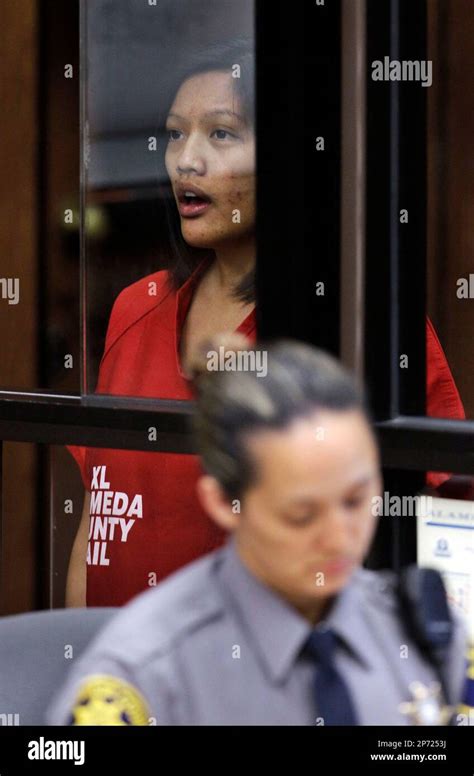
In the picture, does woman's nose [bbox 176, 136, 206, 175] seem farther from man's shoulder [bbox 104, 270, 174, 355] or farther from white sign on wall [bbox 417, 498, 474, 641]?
white sign on wall [bbox 417, 498, 474, 641]

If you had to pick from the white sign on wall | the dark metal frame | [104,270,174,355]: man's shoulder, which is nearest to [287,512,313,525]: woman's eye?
the white sign on wall

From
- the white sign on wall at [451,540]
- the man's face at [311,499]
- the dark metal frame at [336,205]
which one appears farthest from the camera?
the dark metal frame at [336,205]

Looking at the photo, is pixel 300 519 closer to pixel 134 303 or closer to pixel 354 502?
pixel 354 502

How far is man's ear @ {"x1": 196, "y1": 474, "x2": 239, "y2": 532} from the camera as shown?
894 mm

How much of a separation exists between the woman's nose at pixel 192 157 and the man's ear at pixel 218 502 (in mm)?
860

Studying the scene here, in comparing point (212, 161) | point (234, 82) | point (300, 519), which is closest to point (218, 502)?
point (300, 519)

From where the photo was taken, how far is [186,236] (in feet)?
5.89

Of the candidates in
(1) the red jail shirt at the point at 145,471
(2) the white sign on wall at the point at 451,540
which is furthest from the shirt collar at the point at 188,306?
(2) the white sign on wall at the point at 451,540

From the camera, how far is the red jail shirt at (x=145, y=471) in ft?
6.06

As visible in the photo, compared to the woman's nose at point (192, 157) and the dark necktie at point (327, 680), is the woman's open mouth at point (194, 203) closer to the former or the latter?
the woman's nose at point (192, 157)

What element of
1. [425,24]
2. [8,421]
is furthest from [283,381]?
[8,421]

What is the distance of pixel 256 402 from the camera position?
2.83 feet

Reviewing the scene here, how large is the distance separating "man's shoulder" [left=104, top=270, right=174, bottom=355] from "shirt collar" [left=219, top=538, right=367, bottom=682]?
105 centimetres
